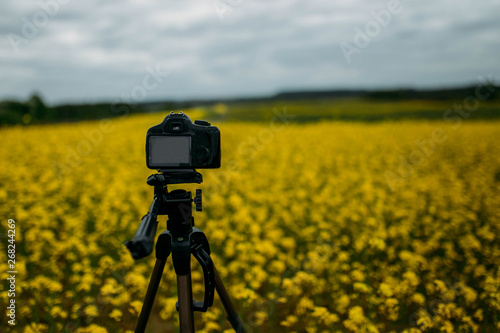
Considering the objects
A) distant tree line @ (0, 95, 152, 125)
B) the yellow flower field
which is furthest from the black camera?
distant tree line @ (0, 95, 152, 125)

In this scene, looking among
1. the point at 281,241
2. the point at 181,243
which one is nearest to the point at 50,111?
the point at 281,241

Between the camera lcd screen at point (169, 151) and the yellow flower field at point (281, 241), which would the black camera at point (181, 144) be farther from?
the yellow flower field at point (281, 241)

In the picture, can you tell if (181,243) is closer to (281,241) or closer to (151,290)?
(151,290)

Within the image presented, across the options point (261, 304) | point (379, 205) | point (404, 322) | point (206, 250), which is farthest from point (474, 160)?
point (206, 250)

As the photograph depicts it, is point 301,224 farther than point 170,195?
Yes

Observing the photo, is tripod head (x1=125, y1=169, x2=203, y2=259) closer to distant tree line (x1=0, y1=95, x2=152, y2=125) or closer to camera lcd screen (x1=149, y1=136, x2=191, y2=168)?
camera lcd screen (x1=149, y1=136, x2=191, y2=168)

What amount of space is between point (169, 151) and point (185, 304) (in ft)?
2.59

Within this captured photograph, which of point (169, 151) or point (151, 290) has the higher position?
point (169, 151)

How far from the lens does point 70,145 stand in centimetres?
1073

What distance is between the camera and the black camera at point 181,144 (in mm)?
1449

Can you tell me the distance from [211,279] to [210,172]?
20.6 feet

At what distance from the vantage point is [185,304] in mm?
1591

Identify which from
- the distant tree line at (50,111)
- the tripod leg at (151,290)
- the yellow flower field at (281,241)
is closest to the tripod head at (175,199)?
the tripod leg at (151,290)

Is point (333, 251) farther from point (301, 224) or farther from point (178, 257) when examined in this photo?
point (178, 257)
